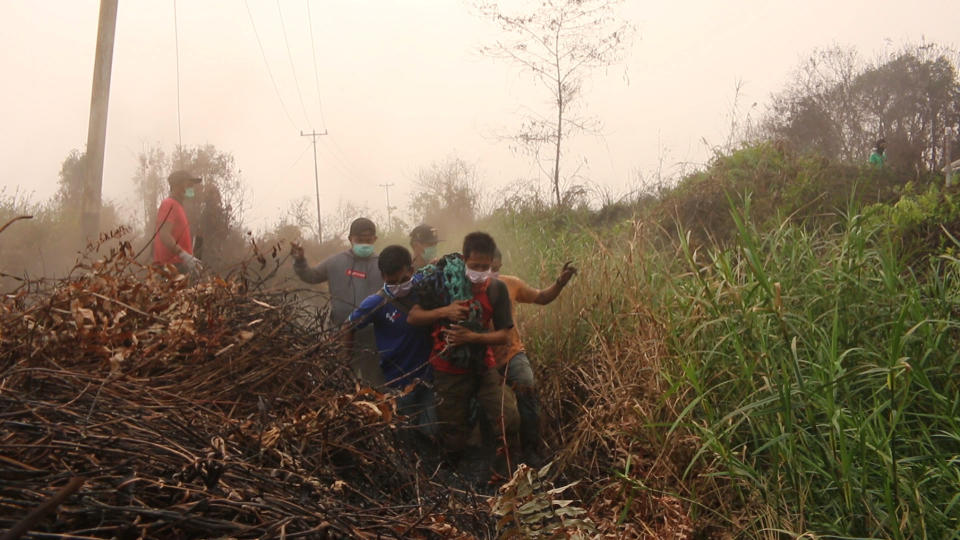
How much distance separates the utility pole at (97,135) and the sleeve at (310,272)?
5.37m

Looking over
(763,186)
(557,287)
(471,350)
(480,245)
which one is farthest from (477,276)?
(763,186)

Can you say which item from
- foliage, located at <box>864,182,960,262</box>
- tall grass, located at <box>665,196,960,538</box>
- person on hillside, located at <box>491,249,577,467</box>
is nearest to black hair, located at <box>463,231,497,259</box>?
person on hillside, located at <box>491,249,577,467</box>

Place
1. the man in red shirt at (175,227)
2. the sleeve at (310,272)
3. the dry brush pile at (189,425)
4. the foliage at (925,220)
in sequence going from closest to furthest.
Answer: the dry brush pile at (189,425)
the man in red shirt at (175,227)
the sleeve at (310,272)
the foliage at (925,220)

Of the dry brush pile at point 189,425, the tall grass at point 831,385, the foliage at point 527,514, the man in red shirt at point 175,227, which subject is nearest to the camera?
the dry brush pile at point 189,425

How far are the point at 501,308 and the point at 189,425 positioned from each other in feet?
8.72

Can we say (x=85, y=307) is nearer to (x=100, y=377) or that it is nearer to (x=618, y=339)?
(x=100, y=377)

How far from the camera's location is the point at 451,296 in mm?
4699

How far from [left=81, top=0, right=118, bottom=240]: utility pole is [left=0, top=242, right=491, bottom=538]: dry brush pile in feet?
24.6

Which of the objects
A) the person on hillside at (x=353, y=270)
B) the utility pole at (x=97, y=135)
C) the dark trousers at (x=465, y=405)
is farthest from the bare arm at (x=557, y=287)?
the utility pole at (x=97, y=135)

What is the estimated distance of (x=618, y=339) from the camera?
4.97 meters

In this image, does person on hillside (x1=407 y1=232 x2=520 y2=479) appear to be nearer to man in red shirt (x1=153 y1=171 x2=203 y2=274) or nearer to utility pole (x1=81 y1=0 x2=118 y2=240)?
man in red shirt (x1=153 y1=171 x2=203 y2=274)

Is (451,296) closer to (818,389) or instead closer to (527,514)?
(527,514)

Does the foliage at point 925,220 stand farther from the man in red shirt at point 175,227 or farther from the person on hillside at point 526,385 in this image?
the man in red shirt at point 175,227

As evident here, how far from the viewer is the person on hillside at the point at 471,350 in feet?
15.4
